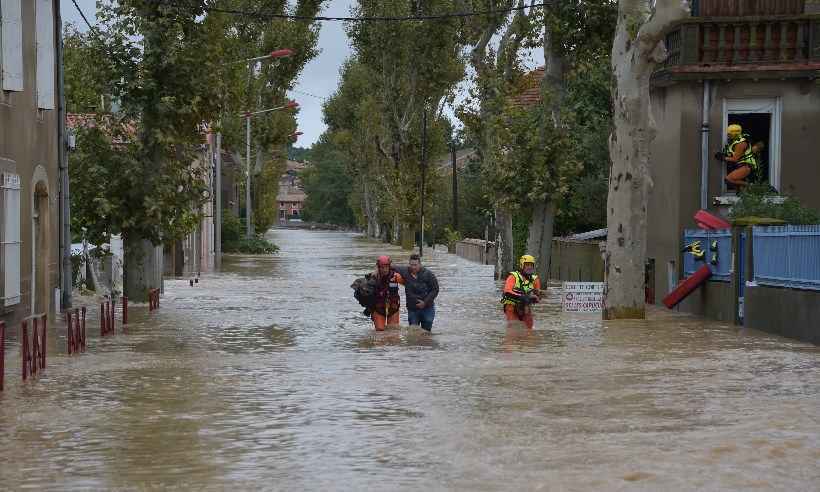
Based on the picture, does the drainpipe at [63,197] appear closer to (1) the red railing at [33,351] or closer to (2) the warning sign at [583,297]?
(1) the red railing at [33,351]

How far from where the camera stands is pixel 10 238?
862 inches

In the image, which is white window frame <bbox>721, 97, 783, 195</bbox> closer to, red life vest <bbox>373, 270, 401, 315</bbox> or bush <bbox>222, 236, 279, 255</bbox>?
red life vest <bbox>373, 270, 401, 315</bbox>

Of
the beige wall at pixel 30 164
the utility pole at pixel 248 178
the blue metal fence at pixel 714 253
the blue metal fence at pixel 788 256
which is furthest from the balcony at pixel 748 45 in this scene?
the utility pole at pixel 248 178

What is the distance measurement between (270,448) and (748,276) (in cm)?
1473

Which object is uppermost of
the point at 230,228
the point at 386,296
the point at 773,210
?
the point at 773,210

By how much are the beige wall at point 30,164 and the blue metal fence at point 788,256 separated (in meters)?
11.6

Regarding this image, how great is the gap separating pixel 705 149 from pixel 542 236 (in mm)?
8575

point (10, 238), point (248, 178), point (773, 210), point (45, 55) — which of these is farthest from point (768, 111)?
point (248, 178)

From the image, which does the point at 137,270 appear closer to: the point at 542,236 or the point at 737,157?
the point at 542,236

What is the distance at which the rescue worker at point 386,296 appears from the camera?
22.3 m

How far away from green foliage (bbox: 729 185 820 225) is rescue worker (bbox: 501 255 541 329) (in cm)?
520

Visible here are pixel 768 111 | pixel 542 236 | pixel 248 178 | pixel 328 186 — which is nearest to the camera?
pixel 768 111

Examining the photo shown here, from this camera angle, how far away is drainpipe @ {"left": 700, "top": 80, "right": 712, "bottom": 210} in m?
29.0

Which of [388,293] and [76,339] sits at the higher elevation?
[388,293]
